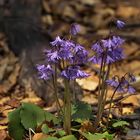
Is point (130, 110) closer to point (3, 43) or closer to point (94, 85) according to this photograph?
point (94, 85)

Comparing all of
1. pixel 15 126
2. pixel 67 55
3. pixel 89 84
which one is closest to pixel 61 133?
pixel 15 126

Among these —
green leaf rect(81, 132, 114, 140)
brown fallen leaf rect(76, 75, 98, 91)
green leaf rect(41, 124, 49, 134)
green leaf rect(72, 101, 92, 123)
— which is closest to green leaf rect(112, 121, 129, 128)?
green leaf rect(81, 132, 114, 140)

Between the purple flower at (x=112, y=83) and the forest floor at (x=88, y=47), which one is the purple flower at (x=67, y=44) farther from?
the purple flower at (x=112, y=83)

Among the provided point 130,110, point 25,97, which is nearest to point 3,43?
point 25,97

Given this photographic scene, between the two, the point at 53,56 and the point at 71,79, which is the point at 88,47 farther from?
the point at 53,56

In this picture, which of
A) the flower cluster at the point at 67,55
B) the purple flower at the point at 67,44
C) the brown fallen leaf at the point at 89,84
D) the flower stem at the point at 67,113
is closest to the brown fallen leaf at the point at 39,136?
the flower stem at the point at 67,113

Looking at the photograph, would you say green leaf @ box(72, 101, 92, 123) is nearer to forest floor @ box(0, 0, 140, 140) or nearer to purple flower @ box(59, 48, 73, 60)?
forest floor @ box(0, 0, 140, 140)

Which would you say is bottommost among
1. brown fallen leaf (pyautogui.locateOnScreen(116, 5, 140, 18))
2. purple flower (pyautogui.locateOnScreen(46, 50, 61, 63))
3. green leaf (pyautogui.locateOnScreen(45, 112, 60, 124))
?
green leaf (pyautogui.locateOnScreen(45, 112, 60, 124))

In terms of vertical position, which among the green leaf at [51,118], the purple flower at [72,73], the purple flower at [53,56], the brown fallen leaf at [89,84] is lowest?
the green leaf at [51,118]
